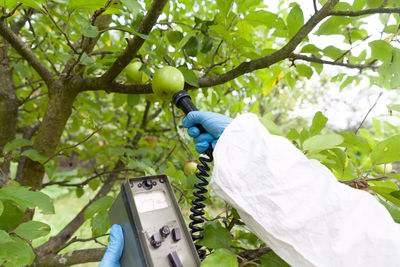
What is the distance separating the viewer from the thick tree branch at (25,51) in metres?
1.05

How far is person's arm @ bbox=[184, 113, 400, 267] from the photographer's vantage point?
1.86 feet

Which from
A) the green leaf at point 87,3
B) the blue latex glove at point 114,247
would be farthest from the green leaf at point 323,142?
the green leaf at point 87,3

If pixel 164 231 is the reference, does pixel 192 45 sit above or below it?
above

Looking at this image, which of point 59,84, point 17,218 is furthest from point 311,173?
point 59,84

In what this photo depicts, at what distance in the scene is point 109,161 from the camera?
2398mm

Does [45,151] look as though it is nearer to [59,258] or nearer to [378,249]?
[59,258]

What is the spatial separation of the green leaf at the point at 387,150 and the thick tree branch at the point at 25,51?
4.26ft

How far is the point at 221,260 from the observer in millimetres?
633

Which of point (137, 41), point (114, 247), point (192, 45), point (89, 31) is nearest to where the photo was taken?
point (114, 247)

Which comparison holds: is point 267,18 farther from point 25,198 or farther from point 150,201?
point 25,198

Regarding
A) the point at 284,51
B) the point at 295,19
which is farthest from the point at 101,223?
the point at 295,19

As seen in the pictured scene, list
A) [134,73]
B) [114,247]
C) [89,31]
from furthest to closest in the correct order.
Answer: [134,73]
[89,31]
[114,247]

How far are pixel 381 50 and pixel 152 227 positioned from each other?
3.37 ft

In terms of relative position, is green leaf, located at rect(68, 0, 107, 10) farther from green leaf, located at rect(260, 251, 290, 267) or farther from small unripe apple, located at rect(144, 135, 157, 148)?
small unripe apple, located at rect(144, 135, 157, 148)
